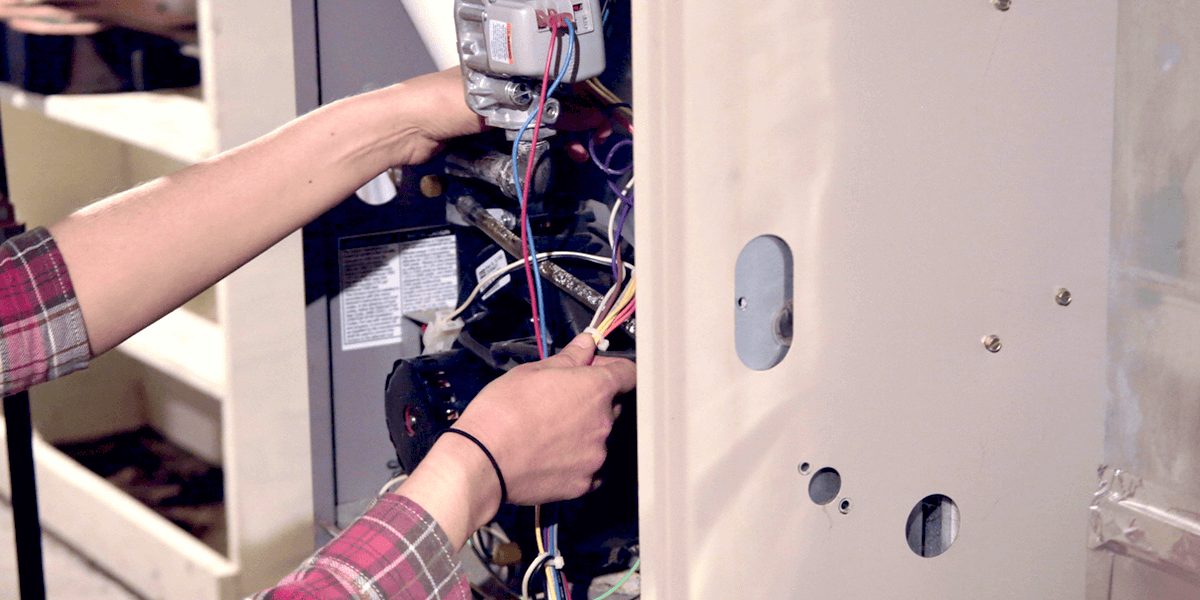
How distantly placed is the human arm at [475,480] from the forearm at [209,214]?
292mm

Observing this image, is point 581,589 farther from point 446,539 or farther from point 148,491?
point 148,491

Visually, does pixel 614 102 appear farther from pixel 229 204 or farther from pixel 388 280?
pixel 388 280

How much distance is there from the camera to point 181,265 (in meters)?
1.08

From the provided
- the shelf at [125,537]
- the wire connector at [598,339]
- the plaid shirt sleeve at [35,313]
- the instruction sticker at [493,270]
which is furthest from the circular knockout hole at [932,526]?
the shelf at [125,537]

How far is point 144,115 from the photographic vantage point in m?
1.93

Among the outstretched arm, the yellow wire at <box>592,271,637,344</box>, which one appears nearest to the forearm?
the outstretched arm

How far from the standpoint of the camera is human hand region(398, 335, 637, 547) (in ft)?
2.97

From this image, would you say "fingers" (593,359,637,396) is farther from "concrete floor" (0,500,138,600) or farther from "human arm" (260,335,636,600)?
"concrete floor" (0,500,138,600)

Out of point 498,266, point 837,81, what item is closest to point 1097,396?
point 837,81

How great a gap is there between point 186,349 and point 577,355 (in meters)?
1.13

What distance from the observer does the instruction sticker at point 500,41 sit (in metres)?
0.99

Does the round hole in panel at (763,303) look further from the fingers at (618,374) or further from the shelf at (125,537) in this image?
the shelf at (125,537)

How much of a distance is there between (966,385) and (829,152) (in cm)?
22

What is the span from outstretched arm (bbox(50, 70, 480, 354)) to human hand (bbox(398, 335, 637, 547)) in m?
0.29
